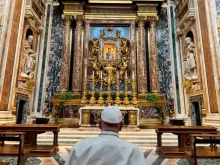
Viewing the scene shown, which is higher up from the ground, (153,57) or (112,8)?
(112,8)

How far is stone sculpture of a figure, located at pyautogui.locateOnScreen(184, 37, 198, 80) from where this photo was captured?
859 centimetres

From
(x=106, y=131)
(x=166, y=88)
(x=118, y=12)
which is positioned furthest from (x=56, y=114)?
(x=106, y=131)

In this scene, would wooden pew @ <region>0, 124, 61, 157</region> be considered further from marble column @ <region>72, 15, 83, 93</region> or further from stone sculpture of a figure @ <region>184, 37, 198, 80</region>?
stone sculpture of a figure @ <region>184, 37, 198, 80</region>

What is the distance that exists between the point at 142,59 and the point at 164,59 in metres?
1.36

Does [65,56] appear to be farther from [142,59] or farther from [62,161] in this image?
[62,161]

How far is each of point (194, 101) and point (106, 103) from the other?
3922mm

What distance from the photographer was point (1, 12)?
727cm

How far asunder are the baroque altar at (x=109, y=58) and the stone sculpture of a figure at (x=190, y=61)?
5.39 ft

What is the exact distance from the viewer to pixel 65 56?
404 inches

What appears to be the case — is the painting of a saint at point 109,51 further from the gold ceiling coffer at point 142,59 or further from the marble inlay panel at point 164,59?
the marble inlay panel at point 164,59

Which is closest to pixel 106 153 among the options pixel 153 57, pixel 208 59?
pixel 208 59

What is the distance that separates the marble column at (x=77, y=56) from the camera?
999 cm

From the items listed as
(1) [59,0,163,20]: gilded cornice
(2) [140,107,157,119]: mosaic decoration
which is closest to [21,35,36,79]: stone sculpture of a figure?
(1) [59,0,163,20]: gilded cornice

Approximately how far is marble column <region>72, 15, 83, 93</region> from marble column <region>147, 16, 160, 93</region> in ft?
12.4
